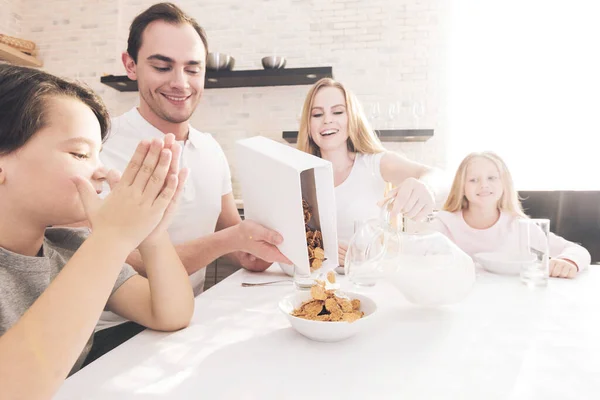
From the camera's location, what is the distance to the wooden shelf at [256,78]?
349 centimetres

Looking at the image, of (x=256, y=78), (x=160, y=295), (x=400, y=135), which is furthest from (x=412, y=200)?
(x=256, y=78)

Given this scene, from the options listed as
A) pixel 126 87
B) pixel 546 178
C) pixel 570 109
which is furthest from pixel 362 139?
pixel 126 87

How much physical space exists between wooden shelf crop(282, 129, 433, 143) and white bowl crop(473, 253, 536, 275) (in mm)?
2291

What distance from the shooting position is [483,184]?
203cm

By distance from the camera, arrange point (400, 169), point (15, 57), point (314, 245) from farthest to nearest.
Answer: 1. point (15, 57)
2. point (400, 169)
3. point (314, 245)

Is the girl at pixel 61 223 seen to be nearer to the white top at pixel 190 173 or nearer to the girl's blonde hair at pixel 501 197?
the white top at pixel 190 173

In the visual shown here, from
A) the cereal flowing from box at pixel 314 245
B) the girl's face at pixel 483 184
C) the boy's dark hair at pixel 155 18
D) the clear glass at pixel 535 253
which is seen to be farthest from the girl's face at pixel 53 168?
the girl's face at pixel 483 184

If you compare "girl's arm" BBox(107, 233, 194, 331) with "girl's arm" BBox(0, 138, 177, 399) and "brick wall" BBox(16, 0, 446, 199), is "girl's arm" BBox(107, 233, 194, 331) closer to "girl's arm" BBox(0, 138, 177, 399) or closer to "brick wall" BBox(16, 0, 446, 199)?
"girl's arm" BBox(0, 138, 177, 399)

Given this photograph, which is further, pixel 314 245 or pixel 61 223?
pixel 314 245

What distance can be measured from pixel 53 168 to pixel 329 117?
141cm

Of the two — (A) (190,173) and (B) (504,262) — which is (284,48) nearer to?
(A) (190,173)

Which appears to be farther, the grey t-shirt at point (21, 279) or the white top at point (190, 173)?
the white top at point (190, 173)

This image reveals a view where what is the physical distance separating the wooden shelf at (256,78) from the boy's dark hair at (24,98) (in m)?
2.93

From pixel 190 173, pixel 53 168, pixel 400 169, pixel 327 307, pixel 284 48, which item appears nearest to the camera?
pixel 53 168
